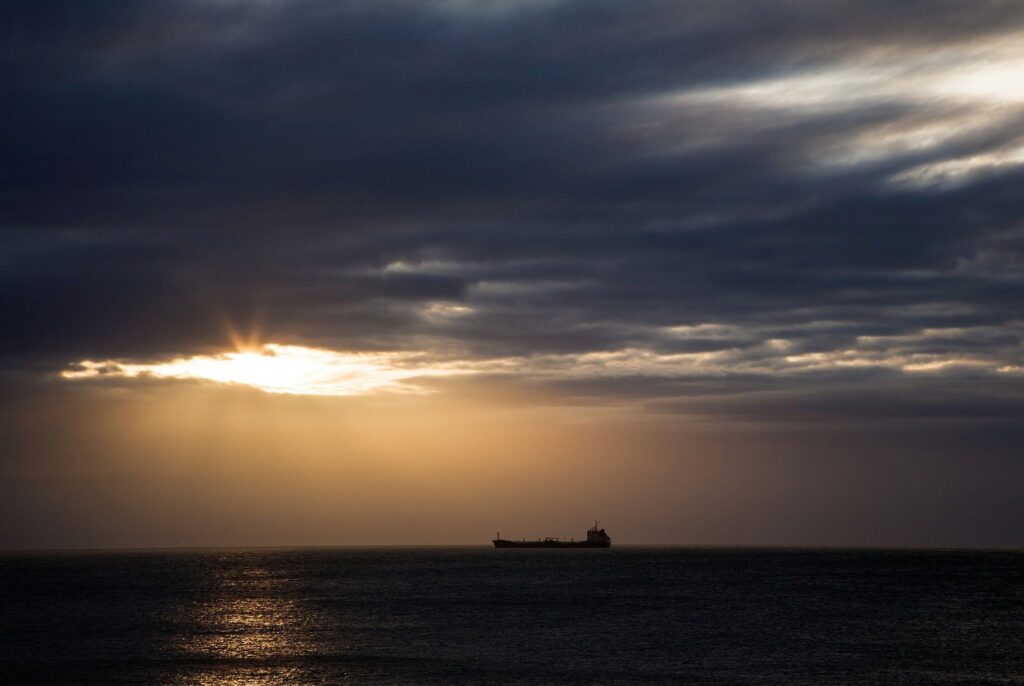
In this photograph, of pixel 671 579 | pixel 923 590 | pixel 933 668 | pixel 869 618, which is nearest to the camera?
pixel 933 668

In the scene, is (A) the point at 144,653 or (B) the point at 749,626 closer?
(A) the point at 144,653

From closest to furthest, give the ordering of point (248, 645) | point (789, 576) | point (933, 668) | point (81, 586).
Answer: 1. point (933, 668)
2. point (248, 645)
3. point (81, 586)
4. point (789, 576)

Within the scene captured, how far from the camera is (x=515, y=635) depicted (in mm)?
90688

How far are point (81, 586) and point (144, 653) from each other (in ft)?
336

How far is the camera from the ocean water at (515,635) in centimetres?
6931

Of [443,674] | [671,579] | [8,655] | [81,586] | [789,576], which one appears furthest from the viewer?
[789,576]

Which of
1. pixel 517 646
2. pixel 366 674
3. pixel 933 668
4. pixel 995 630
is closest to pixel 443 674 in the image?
pixel 366 674

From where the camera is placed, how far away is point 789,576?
197750 mm

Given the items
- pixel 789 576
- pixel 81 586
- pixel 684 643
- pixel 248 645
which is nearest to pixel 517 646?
pixel 684 643

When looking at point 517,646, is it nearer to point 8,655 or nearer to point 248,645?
point 248,645

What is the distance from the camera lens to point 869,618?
358 ft

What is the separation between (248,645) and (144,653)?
337 inches

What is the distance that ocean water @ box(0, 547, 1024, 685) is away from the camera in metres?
69.3

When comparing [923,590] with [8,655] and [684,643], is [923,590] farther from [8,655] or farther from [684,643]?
[8,655]
